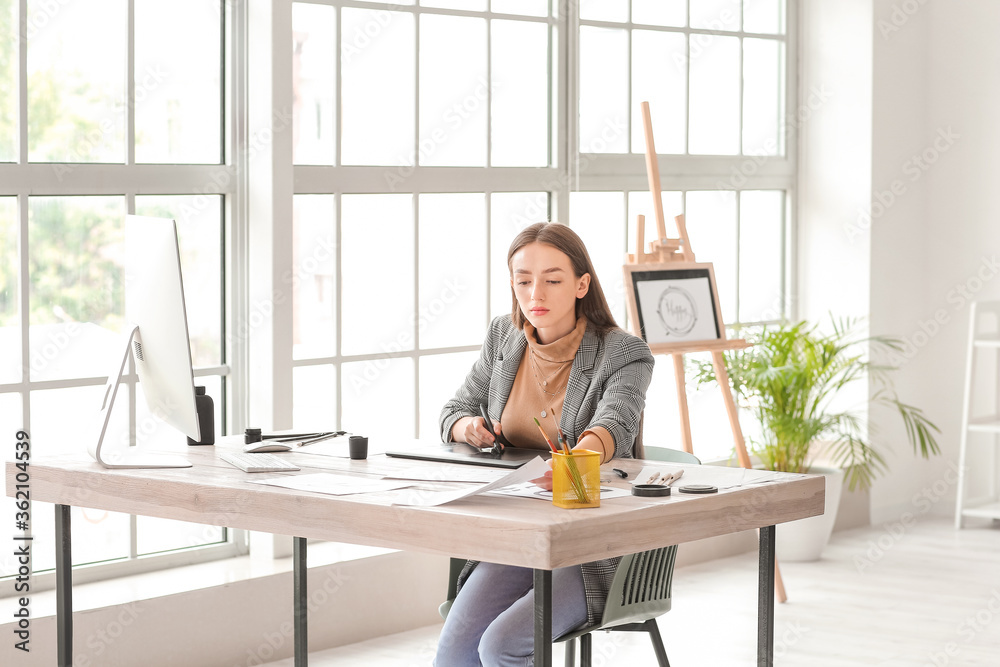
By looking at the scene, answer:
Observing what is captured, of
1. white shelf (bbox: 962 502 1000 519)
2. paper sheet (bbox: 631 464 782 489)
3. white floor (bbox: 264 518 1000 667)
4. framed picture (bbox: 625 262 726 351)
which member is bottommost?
white floor (bbox: 264 518 1000 667)

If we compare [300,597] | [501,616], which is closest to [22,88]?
[300,597]

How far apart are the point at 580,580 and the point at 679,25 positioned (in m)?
3.29

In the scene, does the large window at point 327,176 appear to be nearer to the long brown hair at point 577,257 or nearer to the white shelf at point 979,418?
the long brown hair at point 577,257

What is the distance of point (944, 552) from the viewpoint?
216 inches

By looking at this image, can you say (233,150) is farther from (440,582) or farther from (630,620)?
(630,620)

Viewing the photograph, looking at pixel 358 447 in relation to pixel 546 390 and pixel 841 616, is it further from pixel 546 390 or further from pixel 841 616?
pixel 841 616

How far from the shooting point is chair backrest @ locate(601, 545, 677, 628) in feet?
9.05

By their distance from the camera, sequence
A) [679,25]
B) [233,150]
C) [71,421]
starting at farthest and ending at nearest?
[679,25], [233,150], [71,421]

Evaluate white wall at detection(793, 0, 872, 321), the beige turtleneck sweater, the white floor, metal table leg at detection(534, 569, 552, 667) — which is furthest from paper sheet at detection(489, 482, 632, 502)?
white wall at detection(793, 0, 872, 321)

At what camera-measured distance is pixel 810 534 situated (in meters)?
5.27

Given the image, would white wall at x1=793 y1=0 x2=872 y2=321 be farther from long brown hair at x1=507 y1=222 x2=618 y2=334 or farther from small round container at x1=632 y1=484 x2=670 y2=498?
small round container at x1=632 y1=484 x2=670 y2=498

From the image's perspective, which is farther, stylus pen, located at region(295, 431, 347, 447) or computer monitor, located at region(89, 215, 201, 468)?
stylus pen, located at region(295, 431, 347, 447)

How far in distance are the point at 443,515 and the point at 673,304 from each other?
242cm

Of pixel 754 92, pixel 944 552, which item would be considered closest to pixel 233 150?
pixel 754 92
